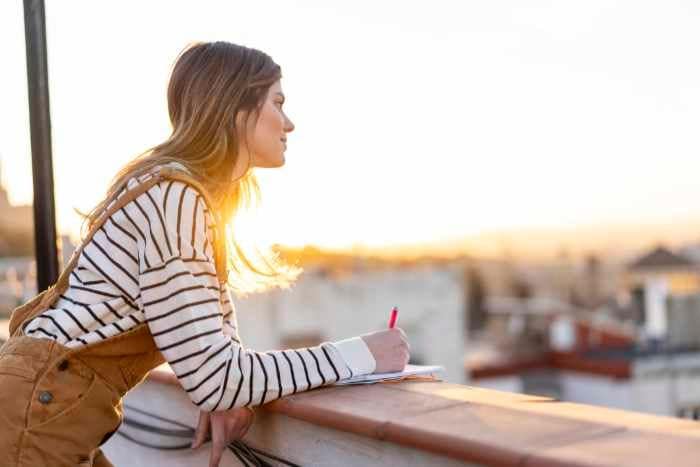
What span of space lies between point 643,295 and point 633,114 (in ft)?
47.9

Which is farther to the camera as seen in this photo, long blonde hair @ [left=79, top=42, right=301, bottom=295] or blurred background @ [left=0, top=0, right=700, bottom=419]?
blurred background @ [left=0, top=0, right=700, bottom=419]

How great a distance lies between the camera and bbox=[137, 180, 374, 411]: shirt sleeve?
5.10 feet

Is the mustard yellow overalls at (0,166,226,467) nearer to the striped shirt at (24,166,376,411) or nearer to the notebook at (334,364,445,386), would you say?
the striped shirt at (24,166,376,411)

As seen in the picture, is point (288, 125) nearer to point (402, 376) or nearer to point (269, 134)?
point (269, 134)

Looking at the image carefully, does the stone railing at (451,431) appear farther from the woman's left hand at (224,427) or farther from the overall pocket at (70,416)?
the overall pocket at (70,416)

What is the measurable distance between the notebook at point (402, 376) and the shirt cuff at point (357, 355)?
16 mm

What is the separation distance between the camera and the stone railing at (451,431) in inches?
48.7

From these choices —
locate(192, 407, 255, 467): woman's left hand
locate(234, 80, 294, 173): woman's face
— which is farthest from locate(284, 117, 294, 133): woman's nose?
locate(192, 407, 255, 467): woman's left hand

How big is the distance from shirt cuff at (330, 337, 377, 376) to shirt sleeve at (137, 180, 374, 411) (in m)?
0.17

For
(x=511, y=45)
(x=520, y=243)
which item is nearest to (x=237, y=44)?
(x=511, y=45)

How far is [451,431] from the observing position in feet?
4.54

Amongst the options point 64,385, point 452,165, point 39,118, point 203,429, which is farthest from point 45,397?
point 452,165

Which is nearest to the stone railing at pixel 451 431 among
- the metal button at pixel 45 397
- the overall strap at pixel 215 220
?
the overall strap at pixel 215 220

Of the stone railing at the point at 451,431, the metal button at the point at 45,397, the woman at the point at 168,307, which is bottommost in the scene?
the stone railing at the point at 451,431
